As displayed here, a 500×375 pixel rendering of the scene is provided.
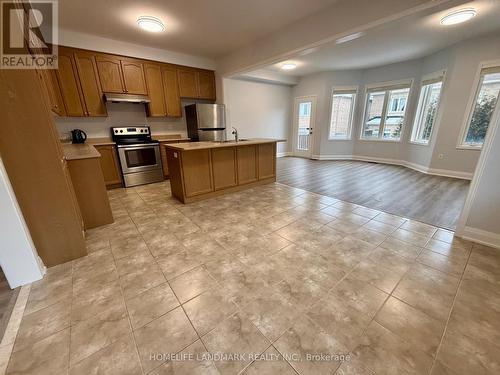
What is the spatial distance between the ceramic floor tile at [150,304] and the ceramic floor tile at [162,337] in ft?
0.17

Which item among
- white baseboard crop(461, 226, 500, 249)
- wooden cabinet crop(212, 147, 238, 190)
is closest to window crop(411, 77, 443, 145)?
white baseboard crop(461, 226, 500, 249)

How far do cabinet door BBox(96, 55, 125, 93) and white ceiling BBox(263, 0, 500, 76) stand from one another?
11.1ft

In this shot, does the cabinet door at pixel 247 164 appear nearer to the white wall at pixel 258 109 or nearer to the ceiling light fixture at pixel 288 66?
the white wall at pixel 258 109

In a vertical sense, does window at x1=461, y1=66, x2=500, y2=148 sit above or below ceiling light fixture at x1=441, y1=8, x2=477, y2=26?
below

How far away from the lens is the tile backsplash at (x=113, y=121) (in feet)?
13.3

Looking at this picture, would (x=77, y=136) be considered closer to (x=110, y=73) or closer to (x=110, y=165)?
(x=110, y=165)

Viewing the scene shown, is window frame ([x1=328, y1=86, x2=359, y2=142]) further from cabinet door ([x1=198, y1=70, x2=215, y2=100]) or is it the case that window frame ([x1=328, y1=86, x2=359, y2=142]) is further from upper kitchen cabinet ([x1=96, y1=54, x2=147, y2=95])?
upper kitchen cabinet ([x1=96, y1=54, x2=147, y2=95])

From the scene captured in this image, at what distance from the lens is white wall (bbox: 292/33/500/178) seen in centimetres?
415

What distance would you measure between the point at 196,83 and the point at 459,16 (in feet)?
16.1

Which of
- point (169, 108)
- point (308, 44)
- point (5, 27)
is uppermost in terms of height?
point (308, 44)

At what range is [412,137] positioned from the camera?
565cm

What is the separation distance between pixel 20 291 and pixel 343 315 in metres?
2.56

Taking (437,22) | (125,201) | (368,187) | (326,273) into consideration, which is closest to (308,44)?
(437,22)

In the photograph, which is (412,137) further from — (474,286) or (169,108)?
(169,108)
